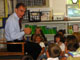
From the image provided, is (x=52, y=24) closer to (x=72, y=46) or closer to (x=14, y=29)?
(x=14, y=29)

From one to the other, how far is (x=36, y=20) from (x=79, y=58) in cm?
318

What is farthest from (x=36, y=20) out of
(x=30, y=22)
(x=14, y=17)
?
(x=14, y=17)

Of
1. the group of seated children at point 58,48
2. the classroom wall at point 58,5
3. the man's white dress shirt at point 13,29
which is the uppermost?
the classroom wall at point 58,5

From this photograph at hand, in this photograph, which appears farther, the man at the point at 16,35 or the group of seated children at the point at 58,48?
the man at the point at 16,35

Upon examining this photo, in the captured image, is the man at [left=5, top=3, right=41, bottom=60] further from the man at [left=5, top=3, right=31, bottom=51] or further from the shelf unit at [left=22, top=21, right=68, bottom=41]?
the shelf unit at [left=22, top=21, right=68, bottom=41]

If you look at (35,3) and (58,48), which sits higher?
(35,3)

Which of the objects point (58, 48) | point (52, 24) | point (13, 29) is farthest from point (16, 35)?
point (52, 24)

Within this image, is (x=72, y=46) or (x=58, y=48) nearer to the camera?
(x=58, y=48)

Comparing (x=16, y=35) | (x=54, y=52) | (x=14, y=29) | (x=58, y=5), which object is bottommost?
(x=54, y=52)

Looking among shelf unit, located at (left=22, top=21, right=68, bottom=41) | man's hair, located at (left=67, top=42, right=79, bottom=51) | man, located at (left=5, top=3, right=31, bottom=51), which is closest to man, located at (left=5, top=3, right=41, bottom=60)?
man, located at (left=5, top=3, right=31, bottom=51)

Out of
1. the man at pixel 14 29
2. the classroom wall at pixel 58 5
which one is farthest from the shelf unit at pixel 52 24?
the man at pixel 14 29

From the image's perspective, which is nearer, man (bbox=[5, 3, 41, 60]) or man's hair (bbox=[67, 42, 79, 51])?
man's hair (bbox=[67, 42, 79, 51])

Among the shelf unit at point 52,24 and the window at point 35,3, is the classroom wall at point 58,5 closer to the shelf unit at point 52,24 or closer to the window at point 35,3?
the window at point 35,3

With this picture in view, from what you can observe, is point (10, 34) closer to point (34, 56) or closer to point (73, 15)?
point (34, 56)
